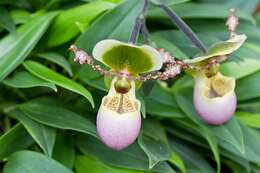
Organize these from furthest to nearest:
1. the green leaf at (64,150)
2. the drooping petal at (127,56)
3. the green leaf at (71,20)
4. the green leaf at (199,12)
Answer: the green leaf at (199,12)
the green leaf at (71,20)
the green leaf at (64,150)
the drooping petal at (127,56)

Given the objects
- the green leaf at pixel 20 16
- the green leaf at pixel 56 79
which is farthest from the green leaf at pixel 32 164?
the green leaf at pixel 20 16

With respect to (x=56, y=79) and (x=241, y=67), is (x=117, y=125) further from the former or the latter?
(x=241, y=67)

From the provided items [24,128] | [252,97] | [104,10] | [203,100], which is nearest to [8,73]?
[24,128]

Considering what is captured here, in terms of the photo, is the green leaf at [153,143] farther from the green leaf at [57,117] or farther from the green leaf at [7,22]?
the green leaf at [7,22]

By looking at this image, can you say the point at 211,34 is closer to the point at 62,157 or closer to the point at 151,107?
the point at 151,107

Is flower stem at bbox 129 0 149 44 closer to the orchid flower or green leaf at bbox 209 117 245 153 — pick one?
the orchid flower

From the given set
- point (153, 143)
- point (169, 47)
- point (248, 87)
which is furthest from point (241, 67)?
point (153, 143)
